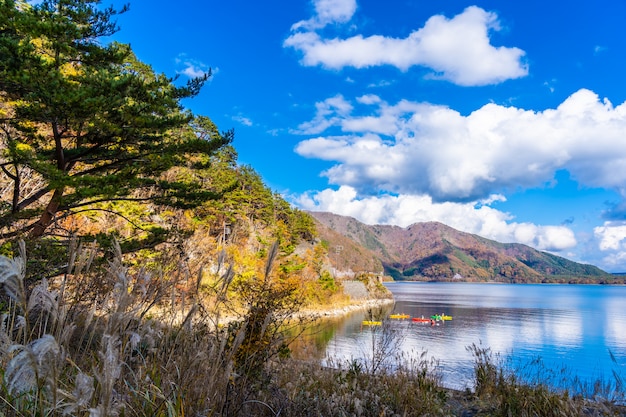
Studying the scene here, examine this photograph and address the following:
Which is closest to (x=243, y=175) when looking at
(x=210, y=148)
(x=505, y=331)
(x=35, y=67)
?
(x=505, y=331)

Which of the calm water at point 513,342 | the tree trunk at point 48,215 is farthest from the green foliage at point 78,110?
the calm water at point 513,342

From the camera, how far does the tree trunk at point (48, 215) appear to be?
712 cm

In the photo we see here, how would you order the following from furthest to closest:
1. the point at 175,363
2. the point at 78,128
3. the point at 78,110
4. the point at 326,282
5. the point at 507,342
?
the point at 326,282
the point at 507,342
the point at 78,128
the point at 78,110
the point at 175,363

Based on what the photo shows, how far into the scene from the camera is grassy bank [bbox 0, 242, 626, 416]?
136cm

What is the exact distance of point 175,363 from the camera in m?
2.23

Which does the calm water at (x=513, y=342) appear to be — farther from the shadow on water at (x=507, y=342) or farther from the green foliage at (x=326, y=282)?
the green foliage at (x=326, y=282)

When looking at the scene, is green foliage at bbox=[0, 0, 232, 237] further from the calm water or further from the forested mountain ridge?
the calm water

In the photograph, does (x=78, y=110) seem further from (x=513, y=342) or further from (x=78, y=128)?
(x=513, y=342)

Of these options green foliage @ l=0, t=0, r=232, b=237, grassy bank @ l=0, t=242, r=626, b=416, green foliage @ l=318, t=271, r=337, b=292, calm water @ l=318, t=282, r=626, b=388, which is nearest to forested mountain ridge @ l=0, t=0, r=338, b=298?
green foliage @ l=0, t=0, r=232, b=237

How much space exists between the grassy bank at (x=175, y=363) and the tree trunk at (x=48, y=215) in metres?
3.00

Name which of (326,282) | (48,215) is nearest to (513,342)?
(326,282)

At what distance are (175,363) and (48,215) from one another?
6.85 metres

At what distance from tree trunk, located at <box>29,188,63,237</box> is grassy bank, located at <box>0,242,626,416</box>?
300 centimetres

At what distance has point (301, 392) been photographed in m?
4.20
